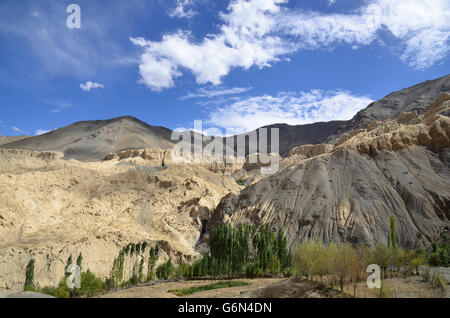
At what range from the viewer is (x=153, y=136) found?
167m

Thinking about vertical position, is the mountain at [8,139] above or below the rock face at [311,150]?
above

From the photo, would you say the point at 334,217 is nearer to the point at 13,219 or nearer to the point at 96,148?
the point at 13,219

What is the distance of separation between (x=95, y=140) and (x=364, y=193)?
12224 centimetres

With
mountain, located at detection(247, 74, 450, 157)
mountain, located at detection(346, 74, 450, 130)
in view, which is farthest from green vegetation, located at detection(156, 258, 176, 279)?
mountain, located at detection(346, 74, 450, 130)

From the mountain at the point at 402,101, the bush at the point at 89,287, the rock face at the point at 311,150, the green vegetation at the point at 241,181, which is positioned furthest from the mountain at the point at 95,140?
the bush at the point at 89,287

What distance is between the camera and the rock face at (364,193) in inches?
1687

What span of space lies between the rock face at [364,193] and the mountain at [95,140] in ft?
288

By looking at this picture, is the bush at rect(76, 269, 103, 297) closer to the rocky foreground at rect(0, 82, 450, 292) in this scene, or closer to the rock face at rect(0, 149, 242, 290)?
the rock face at rect(0, 149, 242, 290)

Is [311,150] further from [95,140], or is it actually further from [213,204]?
[95,140]

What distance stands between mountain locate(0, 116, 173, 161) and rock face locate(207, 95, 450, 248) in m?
87.8

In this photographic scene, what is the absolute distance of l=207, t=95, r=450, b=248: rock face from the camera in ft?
141

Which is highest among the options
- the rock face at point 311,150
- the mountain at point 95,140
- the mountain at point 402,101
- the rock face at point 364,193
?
the mountain at point 402,101

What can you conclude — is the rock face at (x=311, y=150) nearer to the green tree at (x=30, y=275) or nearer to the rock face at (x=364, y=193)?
the rock face at (x=364, y=193)

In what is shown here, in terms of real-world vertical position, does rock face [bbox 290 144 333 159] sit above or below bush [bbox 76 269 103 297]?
above
